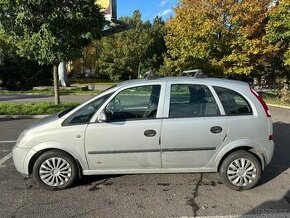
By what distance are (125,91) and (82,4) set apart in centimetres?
857

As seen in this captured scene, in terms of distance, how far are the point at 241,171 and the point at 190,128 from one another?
97cm

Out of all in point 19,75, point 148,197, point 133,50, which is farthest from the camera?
point 133,50

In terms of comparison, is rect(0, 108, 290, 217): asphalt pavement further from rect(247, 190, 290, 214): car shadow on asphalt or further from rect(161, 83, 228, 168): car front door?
rect(161, 83, 228, 168): car front door

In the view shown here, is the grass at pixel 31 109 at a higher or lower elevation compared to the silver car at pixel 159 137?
lower

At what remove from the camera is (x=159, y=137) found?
5.42 meters

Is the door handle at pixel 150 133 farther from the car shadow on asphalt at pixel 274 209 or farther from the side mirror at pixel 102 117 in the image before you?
the car shadow on asphalt at pixel 274 209

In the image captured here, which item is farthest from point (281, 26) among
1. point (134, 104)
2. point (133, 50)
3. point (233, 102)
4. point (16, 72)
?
point (133, 50)

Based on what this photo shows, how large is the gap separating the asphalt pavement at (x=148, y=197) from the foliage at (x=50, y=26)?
7.20m

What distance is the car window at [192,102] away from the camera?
5.53 m

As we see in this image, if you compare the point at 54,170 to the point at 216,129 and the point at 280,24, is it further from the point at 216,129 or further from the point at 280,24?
the point at 280,24

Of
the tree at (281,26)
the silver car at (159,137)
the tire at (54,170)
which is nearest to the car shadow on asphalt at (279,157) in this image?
the silver car at (159,137)

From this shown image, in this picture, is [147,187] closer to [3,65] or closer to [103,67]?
[3,65]

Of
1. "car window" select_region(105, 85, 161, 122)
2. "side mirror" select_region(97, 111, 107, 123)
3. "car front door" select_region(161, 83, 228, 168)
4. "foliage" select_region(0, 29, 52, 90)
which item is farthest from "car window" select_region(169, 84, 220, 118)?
"foliage" select_region(0, 29, 52, 90)

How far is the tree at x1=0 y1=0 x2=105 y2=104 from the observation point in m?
12.7
